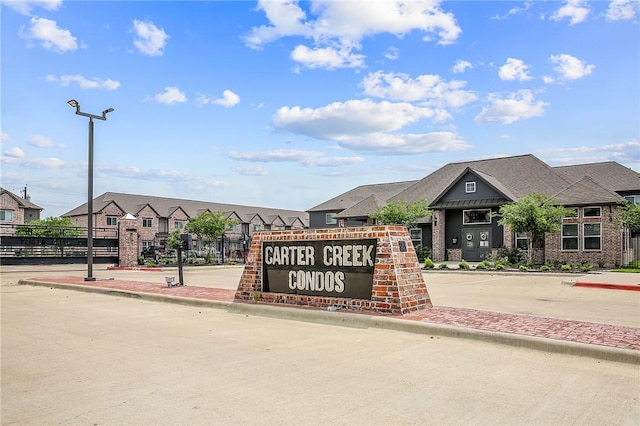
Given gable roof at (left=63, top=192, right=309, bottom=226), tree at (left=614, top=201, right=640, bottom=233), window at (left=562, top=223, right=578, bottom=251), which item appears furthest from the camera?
gable roof at (left=63, top=192, right=309, bottom=226)

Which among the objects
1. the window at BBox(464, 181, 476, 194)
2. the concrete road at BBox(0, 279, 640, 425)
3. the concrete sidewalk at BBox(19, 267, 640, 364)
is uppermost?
the window at BBox(464, 181, 476, 194)

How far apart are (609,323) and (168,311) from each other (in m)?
8.50

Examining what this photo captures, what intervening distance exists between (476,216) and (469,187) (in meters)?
2.20

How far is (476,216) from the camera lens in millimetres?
37781

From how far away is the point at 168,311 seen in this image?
10.9m

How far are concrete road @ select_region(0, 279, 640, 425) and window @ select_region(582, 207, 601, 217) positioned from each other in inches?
1088

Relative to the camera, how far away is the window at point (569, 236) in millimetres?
31734

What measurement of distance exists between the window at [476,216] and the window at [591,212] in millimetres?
6755

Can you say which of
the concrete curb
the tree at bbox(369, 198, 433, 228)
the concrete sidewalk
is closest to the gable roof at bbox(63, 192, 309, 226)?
the tree at bbox(369, 198, 433, 228)

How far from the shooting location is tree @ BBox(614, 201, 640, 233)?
27125 millimetres

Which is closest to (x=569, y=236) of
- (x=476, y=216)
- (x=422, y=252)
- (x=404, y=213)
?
(x=476, y=216)

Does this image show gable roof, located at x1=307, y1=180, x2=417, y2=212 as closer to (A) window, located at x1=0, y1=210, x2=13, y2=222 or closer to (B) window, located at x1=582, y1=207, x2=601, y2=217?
(B) window, located at x1=582, y1=207, x2=601, y2=217

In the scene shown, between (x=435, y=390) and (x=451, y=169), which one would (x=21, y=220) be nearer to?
(x=451, y=169)

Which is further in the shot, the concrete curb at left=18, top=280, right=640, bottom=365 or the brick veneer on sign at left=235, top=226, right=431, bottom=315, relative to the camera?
the brick veneer on sign at left=235, top=226, right=431, bottom=315
